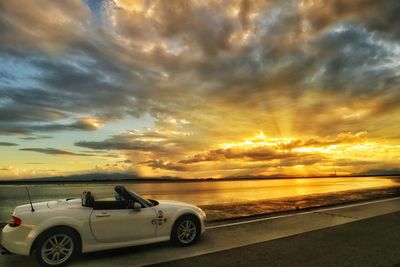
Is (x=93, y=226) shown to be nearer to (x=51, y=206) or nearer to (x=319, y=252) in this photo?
(x=51, y=206)

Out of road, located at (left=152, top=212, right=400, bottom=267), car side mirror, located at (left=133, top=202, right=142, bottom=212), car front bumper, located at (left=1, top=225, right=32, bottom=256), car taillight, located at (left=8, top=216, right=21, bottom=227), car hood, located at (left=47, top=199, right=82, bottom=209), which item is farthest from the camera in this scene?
car side mirror, located at (left=133, top=202, right=142, bottom=212)

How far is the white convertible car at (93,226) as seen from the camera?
238 inches

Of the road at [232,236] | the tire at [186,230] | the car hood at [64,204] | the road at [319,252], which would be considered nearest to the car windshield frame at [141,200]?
the tire at [186,230]

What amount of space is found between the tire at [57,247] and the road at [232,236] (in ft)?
0.81

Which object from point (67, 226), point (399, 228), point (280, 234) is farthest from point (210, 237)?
point (399, 228)

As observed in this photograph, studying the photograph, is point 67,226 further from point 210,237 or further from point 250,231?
point 250,231

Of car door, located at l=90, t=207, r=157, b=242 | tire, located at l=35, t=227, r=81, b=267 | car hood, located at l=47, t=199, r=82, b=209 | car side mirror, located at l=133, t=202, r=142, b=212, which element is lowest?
tire, located at l=35, t=227, r=81, b=267

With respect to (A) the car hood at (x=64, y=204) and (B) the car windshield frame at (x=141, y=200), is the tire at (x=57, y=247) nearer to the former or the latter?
(A) the car hood at (x=64, y=204)

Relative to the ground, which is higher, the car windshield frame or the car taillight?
the car windshield frame

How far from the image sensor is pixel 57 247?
6180 millimetres

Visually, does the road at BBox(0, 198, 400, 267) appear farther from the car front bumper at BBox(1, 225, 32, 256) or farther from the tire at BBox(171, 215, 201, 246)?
the car front bumper at BBox(1, 225, 32, 256)

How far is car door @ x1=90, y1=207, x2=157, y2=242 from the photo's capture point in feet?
21.8

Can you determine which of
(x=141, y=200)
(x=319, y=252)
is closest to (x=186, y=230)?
(x=141, y=200)

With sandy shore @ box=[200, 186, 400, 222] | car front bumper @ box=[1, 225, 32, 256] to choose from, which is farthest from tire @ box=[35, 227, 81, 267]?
sandy shore @ box=[200, 186, 400, 222]
